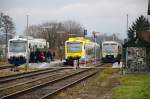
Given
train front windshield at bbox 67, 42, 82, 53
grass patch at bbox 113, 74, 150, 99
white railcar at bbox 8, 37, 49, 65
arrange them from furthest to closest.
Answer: train front windshield at bbox 67, 42, 82, 53 → white railcar at bbox 8, 37, 49, 65 → grass patch at bbox 113, 74, 150, 99

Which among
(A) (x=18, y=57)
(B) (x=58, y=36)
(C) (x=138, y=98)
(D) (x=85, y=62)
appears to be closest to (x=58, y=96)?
(C) (x=138, y=98)

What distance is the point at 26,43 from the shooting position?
168 feet

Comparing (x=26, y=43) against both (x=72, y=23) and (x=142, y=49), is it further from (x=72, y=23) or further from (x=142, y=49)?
(x=72, y=23)

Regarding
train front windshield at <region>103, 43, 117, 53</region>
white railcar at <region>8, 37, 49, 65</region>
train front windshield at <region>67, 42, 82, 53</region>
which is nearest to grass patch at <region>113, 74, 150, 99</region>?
white railcar at <region>8, 37, 49, 65</region>

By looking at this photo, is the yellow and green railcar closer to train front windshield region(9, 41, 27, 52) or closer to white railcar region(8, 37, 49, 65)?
white railcar region(8, 37, 49, 65)

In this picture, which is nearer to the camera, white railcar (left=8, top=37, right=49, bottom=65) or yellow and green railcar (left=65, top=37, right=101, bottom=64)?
white railcar (left=8, top=37, right=49, bottom=65)

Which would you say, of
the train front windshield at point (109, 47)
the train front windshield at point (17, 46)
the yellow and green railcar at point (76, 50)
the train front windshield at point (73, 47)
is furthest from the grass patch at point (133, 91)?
the train front windshield at point (109, 47)

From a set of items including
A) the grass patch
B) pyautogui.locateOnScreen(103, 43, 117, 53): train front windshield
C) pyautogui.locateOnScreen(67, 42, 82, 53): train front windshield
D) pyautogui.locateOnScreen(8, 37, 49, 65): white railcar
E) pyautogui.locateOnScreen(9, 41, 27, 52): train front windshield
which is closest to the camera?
the grass patch

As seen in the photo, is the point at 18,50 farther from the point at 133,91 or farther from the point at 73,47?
the point at 133,91

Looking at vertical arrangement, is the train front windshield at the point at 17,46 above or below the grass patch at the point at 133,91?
above

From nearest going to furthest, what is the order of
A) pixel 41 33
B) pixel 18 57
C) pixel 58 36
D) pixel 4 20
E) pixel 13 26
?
pixel 18 57
pixel 4 20
pixel 13 26
pixel 58 36
pixel 41 33

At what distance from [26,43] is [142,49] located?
69.2 ft

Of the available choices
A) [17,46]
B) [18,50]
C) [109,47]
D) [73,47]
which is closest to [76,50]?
[73,47]

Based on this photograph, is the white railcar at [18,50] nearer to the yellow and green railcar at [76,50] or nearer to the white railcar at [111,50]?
the yellow and green railcar at [76,50]
